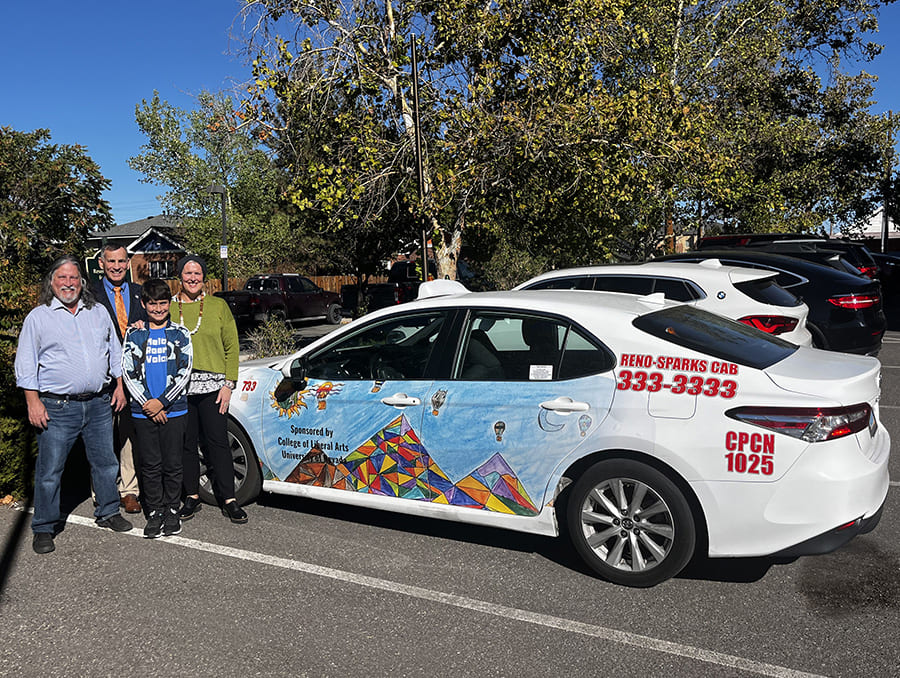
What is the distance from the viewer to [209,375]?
16.7ft

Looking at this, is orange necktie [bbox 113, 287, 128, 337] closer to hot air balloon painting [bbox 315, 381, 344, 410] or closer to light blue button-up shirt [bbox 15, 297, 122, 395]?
light blue button-up shirt [bbox 15, 297, 122, 395]

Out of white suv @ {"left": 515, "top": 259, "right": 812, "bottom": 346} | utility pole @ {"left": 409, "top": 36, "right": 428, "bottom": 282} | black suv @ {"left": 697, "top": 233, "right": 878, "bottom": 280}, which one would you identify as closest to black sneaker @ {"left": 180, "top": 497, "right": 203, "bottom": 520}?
white suv @ {"left": 515, "top": 259, "right": 812, "bottom": 346}

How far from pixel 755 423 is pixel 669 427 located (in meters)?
0.39

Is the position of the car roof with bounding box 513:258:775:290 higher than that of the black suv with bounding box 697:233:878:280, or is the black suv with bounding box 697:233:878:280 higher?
the black suv with bounding box 697:233:878:280

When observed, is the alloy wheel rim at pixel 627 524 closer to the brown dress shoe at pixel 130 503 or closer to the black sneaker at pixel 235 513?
the black sneaker at pixel 235 513

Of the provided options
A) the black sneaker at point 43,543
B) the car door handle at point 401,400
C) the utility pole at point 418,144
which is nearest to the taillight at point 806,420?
the car door handle at point 401,400

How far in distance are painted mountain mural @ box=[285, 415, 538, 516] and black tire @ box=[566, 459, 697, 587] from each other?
0.31m

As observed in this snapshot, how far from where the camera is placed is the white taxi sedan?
12.0ft

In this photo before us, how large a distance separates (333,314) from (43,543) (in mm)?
20283

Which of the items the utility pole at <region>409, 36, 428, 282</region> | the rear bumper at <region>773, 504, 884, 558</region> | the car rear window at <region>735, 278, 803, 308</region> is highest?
the utility pole at <region>409, 36, 428, 282</region>

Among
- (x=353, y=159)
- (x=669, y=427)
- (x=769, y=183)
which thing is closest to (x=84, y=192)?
(x=353, y=159)

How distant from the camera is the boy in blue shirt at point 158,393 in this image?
484 centimetres

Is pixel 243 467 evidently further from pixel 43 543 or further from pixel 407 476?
pixel 407 476

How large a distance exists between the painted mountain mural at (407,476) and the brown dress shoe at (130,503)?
139 cm
